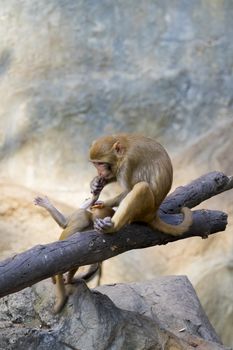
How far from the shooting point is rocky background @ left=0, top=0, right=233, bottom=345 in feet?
25.9

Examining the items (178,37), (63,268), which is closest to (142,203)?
(63,268)

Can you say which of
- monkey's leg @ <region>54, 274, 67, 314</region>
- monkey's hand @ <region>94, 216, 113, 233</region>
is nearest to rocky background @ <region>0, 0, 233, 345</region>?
monkey's leg @ <region>54, 274, 67, 314</region>

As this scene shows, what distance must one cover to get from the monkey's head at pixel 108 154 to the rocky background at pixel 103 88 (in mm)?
2746

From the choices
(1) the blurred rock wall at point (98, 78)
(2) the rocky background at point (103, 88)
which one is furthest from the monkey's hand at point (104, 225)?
(1) the blurred rock wall at point (98, 78)

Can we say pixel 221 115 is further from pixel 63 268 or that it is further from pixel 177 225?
pixel 63 268

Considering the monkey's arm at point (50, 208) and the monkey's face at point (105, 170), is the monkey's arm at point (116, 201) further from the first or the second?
the monkey's arm at point (50, 208)

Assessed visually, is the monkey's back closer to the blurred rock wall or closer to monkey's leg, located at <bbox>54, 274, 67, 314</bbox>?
monkey's leg, located at <bbox>54, 274, 67, 314</bbox>

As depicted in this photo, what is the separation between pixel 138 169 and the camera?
15.5 ft

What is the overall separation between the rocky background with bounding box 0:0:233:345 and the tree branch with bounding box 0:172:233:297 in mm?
2326

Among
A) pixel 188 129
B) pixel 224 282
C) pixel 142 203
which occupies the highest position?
pixel 142 203

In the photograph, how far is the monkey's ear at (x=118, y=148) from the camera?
185 inches

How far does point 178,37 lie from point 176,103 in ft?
2.54

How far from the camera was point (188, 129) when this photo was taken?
26.9 ft

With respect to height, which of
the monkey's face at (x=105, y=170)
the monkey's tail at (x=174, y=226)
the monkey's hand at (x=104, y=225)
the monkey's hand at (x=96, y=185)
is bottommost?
the monkey's tail at (x=174, y=226)
